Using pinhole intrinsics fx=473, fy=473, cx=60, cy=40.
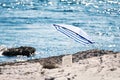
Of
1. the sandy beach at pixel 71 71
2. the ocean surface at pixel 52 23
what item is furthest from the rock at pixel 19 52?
the sandy beach at pixel 71 71

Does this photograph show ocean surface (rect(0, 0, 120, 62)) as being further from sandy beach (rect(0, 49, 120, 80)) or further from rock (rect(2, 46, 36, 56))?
sandy beach (rect(0, 49, 120, 80))

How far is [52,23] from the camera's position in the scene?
44812mm

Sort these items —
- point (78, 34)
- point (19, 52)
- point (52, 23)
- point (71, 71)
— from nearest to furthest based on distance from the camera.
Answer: point (71, 71), point (78, 34), point (19, 52), point (52, 23)

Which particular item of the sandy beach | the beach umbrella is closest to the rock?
the sandy beach

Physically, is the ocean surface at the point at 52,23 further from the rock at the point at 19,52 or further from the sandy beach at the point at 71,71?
the sandy beach at the point at 71,71

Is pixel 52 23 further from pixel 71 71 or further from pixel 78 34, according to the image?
pixel 71 71

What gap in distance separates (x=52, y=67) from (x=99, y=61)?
5.67ft

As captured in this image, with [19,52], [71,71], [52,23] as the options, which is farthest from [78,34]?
[52,23]

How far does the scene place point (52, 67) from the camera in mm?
15609

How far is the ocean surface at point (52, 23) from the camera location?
1275 inches

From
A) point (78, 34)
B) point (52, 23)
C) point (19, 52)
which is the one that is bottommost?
point (52, 23)

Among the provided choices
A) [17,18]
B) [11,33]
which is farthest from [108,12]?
[11,33]

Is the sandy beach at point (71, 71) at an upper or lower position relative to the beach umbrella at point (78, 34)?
lower

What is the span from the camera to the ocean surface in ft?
106
